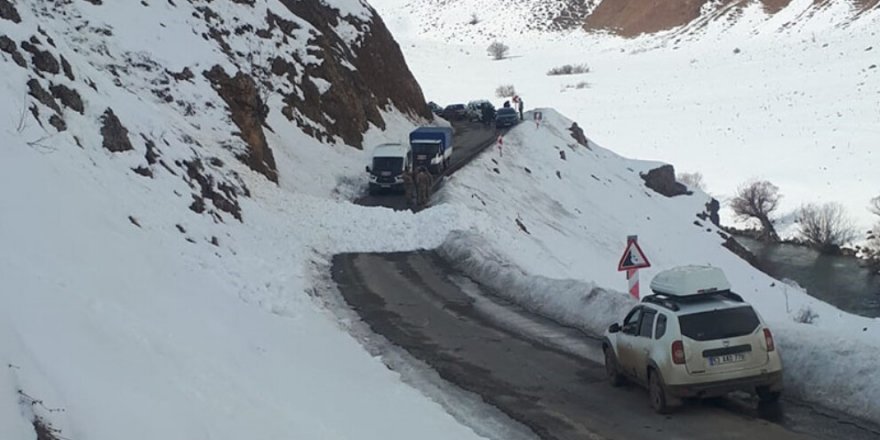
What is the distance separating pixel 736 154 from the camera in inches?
2832

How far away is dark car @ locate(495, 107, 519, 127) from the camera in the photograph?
63844mm

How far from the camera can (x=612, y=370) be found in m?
14.1

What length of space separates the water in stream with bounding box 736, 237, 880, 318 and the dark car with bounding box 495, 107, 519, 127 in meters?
18.2

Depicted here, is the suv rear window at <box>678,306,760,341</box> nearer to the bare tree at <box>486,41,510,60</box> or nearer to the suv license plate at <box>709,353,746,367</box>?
the suv license plate at <box>709,353,746,367</box>

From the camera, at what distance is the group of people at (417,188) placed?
36.4m

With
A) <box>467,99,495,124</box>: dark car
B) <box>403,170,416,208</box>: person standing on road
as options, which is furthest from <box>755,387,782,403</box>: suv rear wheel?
<box>467,99,495,124</box>: dark car

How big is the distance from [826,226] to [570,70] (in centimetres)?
6702

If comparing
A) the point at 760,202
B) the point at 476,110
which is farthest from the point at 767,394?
the point at 476,110

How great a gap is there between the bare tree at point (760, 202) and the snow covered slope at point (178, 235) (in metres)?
31.4

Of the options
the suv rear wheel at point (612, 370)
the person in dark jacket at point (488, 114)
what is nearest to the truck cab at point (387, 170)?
the suv rear wheel at point (612, 370)

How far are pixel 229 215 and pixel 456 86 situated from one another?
89.9 meters

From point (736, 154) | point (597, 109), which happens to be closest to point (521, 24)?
point (597, 109)

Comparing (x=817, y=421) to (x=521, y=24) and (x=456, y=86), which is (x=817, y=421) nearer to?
(x=456, y=86)

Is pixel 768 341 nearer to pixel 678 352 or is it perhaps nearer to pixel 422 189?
pixel 678 352
